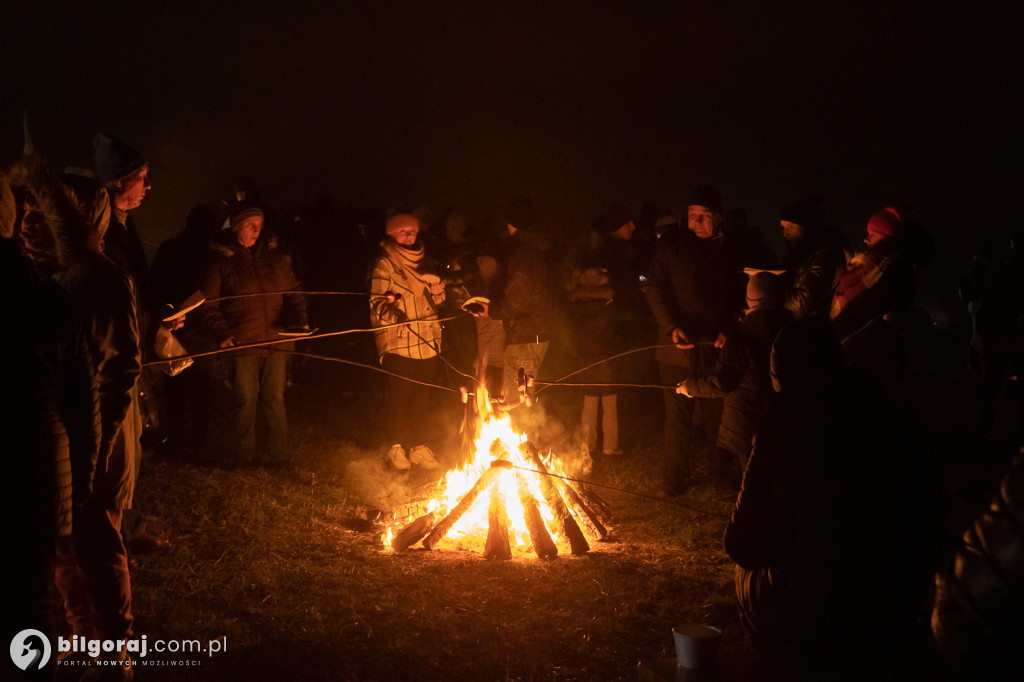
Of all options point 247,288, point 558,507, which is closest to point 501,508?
point 558,507

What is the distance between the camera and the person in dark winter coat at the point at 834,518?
112 inches

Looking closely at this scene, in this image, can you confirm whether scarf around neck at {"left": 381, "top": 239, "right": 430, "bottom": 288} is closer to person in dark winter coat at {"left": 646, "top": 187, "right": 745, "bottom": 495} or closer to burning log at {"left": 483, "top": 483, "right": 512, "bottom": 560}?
person in dark winter coat at {"left": 646, "top": 187, "right": 745, "bottom": 495}

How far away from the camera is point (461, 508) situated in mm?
5707

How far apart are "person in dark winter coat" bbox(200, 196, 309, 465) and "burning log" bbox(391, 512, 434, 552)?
2004mm

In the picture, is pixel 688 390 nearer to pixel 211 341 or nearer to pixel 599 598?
pixel 599 598

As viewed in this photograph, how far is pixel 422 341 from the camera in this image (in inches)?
293

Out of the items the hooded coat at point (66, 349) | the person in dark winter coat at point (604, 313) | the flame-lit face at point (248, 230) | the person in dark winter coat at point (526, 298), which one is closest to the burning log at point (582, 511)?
the person in dark winter coat at point (526, 298)

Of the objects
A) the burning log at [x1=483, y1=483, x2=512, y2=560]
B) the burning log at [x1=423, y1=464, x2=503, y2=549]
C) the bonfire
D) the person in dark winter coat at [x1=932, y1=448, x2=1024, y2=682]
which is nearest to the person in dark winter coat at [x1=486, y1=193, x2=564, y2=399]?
the bonfire

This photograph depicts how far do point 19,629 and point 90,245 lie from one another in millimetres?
1536

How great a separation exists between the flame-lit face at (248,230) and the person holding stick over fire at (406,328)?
1.03 m

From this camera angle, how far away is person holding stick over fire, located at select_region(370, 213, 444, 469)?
7.17m

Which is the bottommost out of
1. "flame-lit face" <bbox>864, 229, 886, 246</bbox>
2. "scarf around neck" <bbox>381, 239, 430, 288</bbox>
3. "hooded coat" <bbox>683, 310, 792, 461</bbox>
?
"hooded coat" <bbox>683, 310, 792, 461</bbox>

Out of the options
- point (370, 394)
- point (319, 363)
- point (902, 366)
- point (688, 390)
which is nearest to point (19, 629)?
point (688, 390)

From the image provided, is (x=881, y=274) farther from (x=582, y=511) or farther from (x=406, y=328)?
(x=406, y=328)
